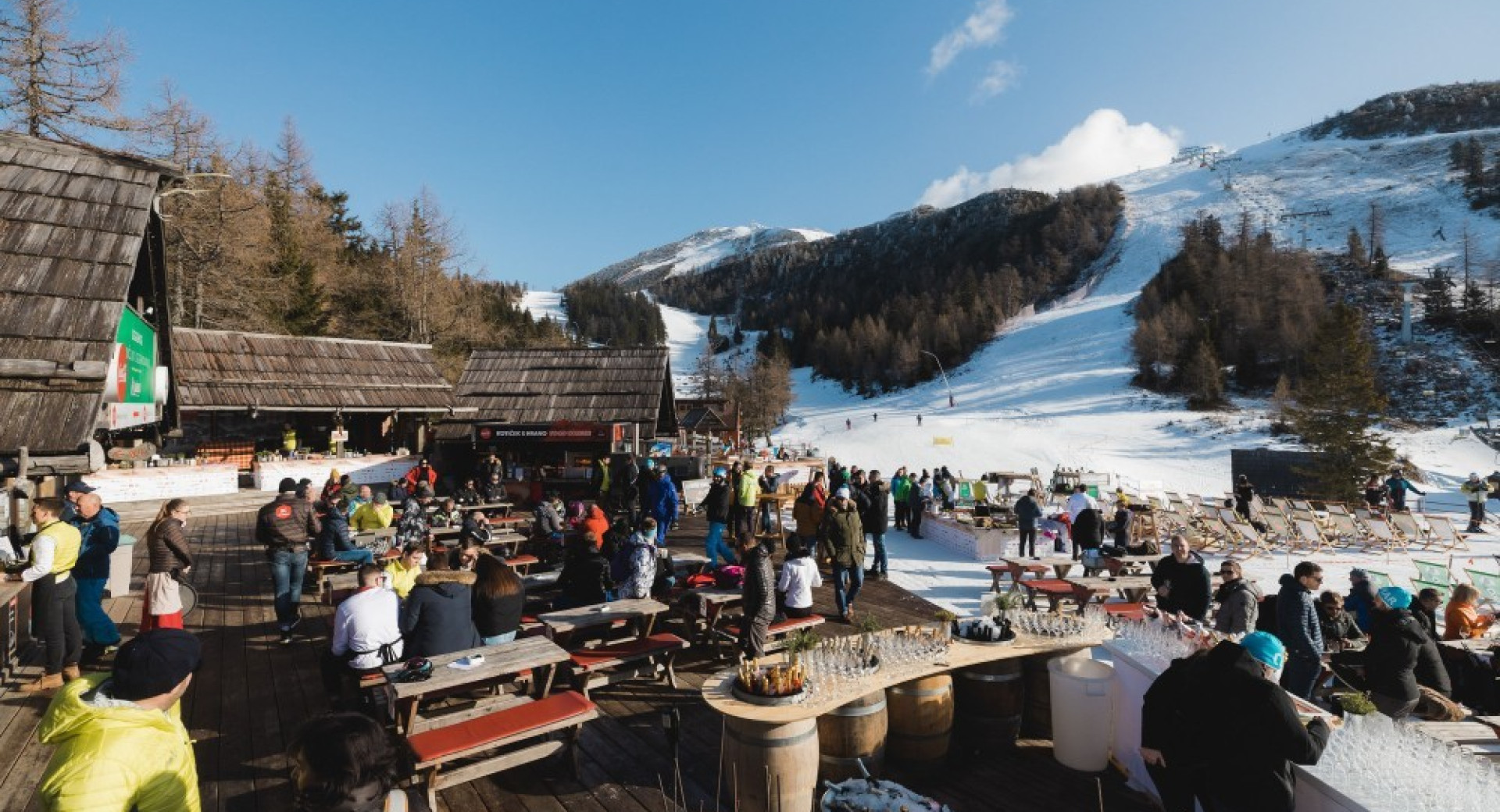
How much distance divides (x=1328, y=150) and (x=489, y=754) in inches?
6499

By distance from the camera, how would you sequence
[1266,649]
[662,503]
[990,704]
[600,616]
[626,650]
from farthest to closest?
[662,503], [600,616], [626,650], [990,704], [1266,649]

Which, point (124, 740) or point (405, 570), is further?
point (405, 570)

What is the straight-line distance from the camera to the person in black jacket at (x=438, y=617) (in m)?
4.93

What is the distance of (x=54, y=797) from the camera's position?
2.08 metres

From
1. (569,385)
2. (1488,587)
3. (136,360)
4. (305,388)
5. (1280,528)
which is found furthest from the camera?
(569,385)

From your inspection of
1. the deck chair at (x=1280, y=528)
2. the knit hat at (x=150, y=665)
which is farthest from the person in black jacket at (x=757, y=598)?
the deck chair at (x=1280, y=528)

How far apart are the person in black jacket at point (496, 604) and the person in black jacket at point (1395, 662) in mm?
6259

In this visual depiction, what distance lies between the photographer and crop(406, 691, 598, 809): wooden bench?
397cm

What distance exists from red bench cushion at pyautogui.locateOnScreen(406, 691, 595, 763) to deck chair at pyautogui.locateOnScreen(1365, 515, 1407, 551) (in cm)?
1690

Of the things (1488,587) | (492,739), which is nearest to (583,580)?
(492,739)

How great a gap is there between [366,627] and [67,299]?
12.1 feet

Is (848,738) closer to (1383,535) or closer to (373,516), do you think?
(373,516)

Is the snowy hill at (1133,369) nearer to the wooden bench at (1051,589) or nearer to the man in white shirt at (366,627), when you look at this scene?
the wooden bench at (1051,589)

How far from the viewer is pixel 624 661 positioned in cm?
570
